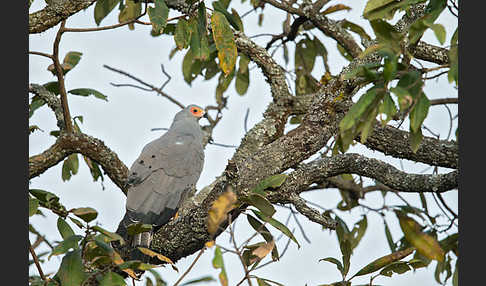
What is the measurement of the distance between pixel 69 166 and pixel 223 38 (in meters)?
2.05

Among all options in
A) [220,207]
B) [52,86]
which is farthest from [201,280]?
[52,86]

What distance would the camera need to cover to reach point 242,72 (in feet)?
15.8

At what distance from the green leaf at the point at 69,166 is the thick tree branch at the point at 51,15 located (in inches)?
51.3

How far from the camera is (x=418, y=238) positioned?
2.15 meters

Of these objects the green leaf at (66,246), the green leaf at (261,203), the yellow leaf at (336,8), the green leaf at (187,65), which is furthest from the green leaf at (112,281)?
the yellow leaf at (336,8)

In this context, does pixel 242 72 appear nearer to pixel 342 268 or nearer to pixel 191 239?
pixel 191 239

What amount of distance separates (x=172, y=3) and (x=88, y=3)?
654mm

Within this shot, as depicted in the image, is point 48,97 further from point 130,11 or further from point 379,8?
point 379,8

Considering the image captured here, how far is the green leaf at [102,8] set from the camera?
407cm

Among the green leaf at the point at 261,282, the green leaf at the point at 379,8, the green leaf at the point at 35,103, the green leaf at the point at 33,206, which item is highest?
the green leaf at the point at 35,103

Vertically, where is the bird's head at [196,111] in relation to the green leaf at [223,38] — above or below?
above

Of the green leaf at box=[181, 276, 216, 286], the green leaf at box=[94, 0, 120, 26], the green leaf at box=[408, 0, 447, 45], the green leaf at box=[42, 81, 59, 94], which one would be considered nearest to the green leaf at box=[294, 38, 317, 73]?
the green leaf at box=[94, 0, 120, 26]

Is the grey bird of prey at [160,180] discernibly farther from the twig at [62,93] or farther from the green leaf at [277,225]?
the green leaf at [277,225]

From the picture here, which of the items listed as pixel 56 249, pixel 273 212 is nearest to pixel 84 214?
pixel 56 249
